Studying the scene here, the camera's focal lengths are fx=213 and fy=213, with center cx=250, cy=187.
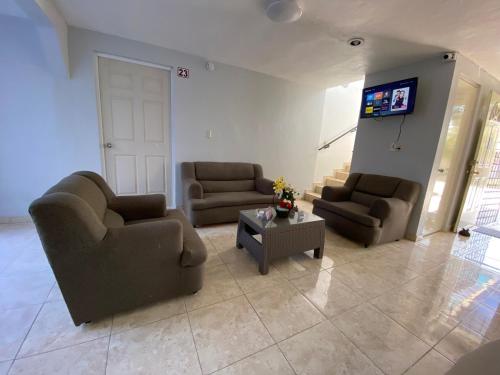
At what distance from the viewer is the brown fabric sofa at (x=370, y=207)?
2482 mm

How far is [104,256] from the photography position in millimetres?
1249

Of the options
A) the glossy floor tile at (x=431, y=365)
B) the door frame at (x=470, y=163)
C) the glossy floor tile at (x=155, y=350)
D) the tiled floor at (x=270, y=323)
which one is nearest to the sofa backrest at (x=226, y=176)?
the tiled floor at (x=270, y=323)

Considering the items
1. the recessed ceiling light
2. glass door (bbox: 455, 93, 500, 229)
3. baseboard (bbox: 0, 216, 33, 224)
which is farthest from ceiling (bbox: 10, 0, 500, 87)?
baseboard (bbox: 0, 216, 33, 224)

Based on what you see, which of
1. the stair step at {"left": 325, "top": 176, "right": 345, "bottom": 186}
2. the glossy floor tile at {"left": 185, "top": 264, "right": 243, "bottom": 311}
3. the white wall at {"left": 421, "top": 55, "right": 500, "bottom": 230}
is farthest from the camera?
the stair step at {"left": 325, "top": 176, "right": 345, "bottom": 186}

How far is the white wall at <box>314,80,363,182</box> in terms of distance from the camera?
4660 millimetres

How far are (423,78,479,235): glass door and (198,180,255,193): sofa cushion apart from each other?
2549 mm

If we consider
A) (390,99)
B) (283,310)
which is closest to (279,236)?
(283,310)

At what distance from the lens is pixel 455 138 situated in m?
2.82

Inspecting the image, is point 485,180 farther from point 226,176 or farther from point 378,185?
point 226,176

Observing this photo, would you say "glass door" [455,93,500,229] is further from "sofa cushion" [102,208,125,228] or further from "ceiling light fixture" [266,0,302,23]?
"sofa cushion" [102,208,125,228]

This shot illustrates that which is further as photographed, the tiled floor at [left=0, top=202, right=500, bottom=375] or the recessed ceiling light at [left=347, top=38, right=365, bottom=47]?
the recessed ceiling light at [left=347, top=38, right=365, bottom=47]

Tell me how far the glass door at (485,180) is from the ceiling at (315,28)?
75 centimetres

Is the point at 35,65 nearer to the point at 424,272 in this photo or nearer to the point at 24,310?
the point at 24,310

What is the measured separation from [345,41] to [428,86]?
123 centimetres
